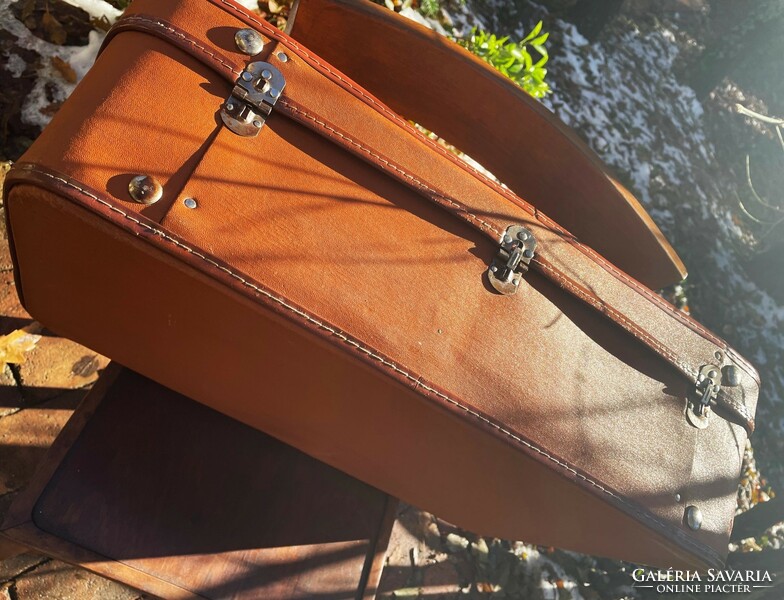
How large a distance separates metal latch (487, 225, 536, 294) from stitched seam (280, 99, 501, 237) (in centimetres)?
4

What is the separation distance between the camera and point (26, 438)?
1.75 meters

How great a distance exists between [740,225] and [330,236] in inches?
156

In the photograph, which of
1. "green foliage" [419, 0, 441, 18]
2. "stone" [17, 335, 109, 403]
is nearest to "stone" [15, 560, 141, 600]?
"stone" [17, 335, 109, 403]

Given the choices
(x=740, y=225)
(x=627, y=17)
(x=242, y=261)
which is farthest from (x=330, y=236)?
(x=627, y=17)

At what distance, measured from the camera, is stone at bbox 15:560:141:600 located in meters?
1.63

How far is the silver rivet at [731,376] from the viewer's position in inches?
59.5

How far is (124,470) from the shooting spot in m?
1.20

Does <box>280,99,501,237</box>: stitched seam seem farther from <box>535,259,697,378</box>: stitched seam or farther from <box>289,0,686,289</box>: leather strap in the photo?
<box>289,0,686,289</box>: leather strap

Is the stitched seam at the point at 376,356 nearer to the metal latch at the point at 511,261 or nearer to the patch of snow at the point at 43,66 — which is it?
the metal latch at the point at 511,261

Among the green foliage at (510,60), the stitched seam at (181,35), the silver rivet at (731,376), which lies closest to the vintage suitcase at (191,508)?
the stitched seam at (181,35)

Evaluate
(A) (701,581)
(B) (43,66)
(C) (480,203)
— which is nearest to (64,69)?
(B) (43,66)

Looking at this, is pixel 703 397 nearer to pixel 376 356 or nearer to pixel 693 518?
pixel 693 518

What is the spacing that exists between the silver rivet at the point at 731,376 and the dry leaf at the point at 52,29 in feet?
8.02

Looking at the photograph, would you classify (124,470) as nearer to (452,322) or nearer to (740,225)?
(452,322)
